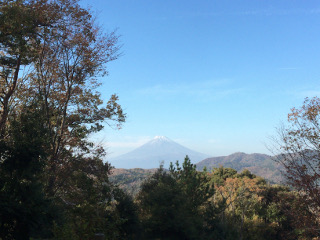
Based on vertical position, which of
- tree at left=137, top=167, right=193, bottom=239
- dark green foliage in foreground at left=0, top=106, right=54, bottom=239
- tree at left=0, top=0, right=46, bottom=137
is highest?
tree at left=0, top=0, right=46, bottom=137

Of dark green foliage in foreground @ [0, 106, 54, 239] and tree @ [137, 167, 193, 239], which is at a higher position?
dark green foliage in foreground @ [0, 106, 54, 239]

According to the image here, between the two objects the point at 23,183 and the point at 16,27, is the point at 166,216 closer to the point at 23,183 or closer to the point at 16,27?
the point at 23,183

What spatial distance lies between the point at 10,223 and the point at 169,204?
7.84 metres

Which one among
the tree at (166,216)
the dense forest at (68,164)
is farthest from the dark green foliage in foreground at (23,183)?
the tree at (166,216)

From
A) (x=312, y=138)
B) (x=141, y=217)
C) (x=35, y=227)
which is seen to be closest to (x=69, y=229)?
(x=35, y=227)

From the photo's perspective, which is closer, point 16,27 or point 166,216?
point 16,27

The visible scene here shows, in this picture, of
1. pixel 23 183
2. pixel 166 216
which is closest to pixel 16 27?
pixel 23 183

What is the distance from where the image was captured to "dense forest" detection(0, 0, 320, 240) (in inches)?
349

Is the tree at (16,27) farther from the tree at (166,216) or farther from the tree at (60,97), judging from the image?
the tree at (166,216)

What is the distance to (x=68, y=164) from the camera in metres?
14.4

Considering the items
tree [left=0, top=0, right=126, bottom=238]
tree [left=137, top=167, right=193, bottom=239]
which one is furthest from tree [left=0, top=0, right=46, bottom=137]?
tree [left=137, top=167, right=193, bottom=239]

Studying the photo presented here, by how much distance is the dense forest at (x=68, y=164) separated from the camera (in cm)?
886

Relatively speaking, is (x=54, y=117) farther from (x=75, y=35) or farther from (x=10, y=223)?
(x=10, y=223)

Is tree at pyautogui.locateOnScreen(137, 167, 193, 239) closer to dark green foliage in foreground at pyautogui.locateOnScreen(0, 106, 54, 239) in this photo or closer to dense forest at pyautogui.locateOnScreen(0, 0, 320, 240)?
dense forest at pyautogui.locateOnScreen(0, 0, 320, 240)
